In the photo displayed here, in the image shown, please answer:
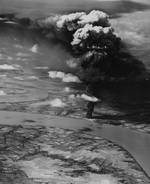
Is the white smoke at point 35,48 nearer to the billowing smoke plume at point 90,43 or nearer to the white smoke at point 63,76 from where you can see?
the billowing smoke plume at point 90,43

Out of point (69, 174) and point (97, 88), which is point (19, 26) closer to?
point (97, 88)

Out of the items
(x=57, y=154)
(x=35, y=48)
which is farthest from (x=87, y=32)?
(x=57, y=154)

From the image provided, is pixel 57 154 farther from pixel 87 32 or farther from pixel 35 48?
pixel 87 32

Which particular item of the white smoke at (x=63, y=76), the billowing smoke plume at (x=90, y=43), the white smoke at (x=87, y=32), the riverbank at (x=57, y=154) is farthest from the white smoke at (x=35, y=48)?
the riverbank at (x=57, y=154)

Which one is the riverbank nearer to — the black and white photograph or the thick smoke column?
the black and white photograph

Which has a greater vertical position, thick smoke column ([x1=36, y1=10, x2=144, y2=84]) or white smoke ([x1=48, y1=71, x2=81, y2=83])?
thick smoke column ([x1=36, y1=10, x2=144, y2=84])

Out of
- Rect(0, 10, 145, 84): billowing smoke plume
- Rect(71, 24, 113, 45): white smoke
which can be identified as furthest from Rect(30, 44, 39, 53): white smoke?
Rect(71, 24, 113, 45): white smoke

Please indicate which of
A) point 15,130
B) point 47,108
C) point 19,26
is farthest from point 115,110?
point 19,26
